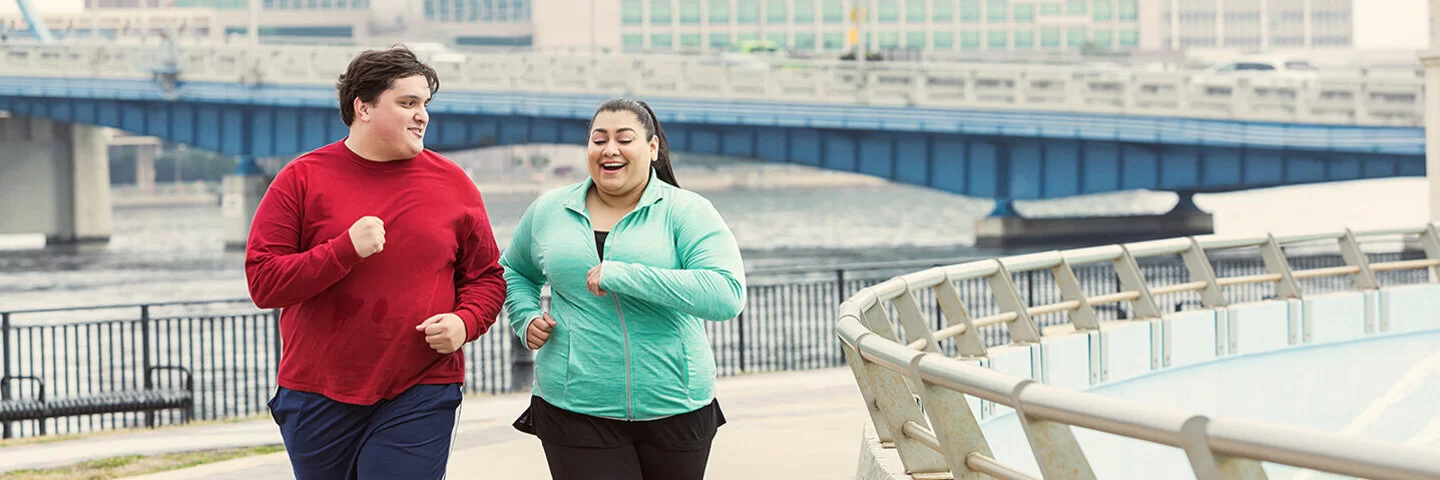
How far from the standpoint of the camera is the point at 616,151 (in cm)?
422

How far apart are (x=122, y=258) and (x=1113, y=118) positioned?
3147 cm

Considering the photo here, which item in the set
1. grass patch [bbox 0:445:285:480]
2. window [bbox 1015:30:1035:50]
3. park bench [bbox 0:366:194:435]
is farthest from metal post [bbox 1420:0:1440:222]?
window [bbox 1015:30:1035:50]

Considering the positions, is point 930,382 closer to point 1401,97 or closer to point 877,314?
point 877,314

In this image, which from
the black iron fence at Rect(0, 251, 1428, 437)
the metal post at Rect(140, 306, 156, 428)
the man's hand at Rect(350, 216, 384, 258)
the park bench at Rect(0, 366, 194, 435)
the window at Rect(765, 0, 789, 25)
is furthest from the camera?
the window at Rect(765, 0, 789, 25)

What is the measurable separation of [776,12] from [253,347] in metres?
107

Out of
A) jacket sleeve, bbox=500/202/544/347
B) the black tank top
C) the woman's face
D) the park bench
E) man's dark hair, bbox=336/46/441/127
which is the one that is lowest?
the park bench

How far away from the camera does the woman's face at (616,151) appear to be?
4215 mm

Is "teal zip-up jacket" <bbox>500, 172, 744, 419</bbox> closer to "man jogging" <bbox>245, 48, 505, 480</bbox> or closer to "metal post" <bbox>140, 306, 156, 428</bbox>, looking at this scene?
"man jogging" <bbox>245, 48, 505, 480</bbox>

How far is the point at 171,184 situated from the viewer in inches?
4719

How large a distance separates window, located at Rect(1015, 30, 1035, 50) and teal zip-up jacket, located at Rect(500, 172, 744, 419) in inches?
5101

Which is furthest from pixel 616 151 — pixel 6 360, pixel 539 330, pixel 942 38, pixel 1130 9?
pixel 1130 9

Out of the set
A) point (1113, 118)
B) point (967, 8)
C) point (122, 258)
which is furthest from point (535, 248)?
point (967, 8)

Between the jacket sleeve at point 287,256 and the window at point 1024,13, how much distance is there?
129m

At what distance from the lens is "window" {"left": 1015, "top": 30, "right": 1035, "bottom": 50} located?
131000mm
